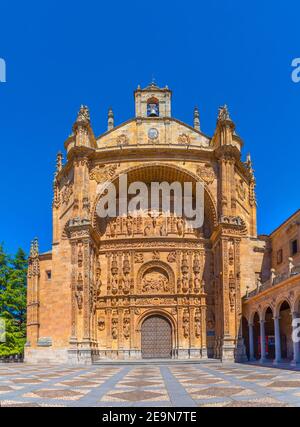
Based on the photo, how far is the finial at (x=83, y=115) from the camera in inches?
1742

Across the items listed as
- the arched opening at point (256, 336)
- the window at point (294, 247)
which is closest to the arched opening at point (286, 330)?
the arched opening at point (256, 336)

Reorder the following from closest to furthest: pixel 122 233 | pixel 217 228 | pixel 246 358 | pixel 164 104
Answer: pixel 246 358, pixel 217 228, pixel 122 233, pixel 164 104

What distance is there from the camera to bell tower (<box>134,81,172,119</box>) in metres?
48.9

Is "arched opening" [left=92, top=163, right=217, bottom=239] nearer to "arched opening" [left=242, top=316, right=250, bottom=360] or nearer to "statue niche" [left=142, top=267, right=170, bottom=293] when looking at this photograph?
"statue niche" [left=142, top=267, right=170, bottom=293]

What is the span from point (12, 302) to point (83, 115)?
20.8 metres

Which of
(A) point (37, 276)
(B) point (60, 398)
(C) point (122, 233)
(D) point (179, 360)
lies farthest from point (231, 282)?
(B) point (60, 398)

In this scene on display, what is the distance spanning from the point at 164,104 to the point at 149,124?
2.98 meters

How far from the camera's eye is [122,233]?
45812mm

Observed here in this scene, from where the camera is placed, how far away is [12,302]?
52.5 metres

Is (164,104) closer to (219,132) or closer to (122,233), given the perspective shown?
(219,132)

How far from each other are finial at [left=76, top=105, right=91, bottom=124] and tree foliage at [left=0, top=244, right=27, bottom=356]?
17931 millimetres

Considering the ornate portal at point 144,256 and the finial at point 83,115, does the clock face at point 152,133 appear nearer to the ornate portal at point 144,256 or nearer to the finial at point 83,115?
the ornate portal at point 144,256
